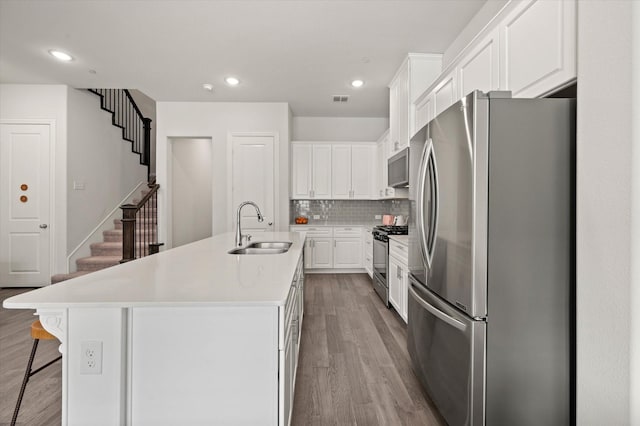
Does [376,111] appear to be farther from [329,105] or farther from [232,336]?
[232,336]

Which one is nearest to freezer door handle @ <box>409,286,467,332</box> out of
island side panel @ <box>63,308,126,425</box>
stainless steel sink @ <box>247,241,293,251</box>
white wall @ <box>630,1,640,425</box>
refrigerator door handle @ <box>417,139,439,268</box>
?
refrigerator door handle @ <box>417,139,439,268</box>

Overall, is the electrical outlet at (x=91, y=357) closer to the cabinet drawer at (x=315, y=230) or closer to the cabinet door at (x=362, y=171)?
the cabinet drawer at (x=315, y=230)

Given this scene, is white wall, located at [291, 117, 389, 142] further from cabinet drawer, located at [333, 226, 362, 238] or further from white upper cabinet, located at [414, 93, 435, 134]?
white upper cabinet, located at [414, 93, 435, 134]

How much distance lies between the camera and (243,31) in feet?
10.1

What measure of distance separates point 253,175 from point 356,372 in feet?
12.4

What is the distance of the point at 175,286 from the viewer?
1287 mm

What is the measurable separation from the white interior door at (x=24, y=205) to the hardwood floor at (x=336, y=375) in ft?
3.61

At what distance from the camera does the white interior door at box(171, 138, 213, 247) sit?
18.8 feet

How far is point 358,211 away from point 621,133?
16.4 ft

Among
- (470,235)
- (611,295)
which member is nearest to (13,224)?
(470,235)

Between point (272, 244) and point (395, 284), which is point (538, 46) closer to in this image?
point (272, 244)

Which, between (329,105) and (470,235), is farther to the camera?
(329,105)

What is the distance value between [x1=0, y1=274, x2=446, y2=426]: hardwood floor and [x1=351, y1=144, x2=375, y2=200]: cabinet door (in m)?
2.60

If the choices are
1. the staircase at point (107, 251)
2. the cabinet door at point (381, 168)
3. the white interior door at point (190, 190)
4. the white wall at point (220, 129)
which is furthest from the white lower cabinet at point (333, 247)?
the staircase at point (107, 251)
